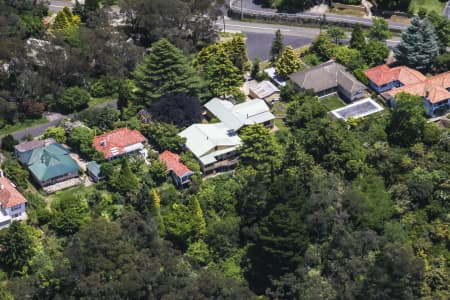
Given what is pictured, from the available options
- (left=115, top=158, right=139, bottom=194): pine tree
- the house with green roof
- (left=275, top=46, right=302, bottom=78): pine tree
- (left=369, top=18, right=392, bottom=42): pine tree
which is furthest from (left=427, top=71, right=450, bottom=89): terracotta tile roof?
the house with green roof

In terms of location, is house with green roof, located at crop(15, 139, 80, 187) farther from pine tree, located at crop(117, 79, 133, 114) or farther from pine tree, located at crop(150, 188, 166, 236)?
pine tree, located at crop(117, 79, 133, 114)

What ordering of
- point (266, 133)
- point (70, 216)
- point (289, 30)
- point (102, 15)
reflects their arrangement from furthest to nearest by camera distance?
point (289, 30)
point (102, 15)
point (266, 133)
point (70, 216)

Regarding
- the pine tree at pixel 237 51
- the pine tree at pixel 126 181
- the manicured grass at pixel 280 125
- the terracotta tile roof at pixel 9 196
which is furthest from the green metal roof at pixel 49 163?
the pine tree at pixel 237 51

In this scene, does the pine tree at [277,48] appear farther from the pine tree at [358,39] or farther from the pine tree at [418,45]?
the pine tree at [418,45]

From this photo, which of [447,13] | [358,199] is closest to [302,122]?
[358,199]

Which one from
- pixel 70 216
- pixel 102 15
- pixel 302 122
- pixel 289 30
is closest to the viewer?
pixel 70 216

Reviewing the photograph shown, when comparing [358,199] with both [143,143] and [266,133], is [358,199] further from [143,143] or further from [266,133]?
[143,143]

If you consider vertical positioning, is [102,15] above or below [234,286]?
above
